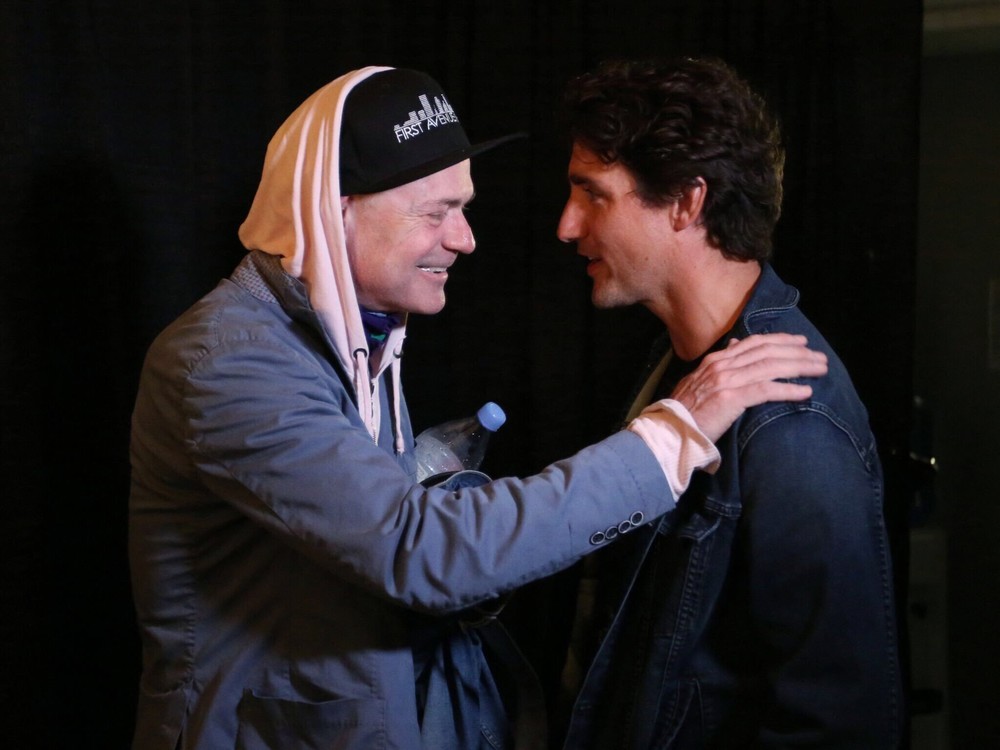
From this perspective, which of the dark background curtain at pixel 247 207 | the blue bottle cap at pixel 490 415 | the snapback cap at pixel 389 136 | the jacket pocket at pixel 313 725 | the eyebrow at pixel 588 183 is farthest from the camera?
the dark background curtain at pixel 247 207

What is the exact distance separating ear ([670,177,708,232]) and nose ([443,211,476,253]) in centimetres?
32

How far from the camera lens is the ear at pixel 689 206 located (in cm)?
135

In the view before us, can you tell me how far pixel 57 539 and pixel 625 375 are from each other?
117cm

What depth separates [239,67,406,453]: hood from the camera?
1256 mm

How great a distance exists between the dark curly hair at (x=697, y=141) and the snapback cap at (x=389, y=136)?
0.78 feet

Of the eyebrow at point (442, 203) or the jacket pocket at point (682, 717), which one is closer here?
the jacket pocket at point (682, 717)

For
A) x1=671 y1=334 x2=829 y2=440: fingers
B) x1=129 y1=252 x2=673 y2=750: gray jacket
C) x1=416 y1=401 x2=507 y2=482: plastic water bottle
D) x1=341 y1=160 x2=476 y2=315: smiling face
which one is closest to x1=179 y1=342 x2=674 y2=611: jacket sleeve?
x1=129 y1=252 x2=673 y2=750: gray jacket

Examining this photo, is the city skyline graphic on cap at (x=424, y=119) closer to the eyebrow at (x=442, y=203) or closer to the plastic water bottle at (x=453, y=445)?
the eyebrow at (x=442, y=203)

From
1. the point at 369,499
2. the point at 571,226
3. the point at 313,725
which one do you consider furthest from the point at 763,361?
the point at 313,725

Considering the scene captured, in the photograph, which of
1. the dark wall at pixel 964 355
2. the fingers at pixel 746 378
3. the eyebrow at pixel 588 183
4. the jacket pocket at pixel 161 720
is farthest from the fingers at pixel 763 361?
the dark wall at pixel 964 355

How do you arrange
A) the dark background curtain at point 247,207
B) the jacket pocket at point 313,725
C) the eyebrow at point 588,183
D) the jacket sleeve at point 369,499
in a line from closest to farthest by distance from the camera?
1. the jacket sleeve at point 369,499
2. the jacket pocket at point 313,725
3. the eyebrow at point 588,183
4. the dark background curtain at point 247,207

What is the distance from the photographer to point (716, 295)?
1371mm

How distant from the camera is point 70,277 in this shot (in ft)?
5.54

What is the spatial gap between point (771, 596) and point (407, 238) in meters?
0.69
